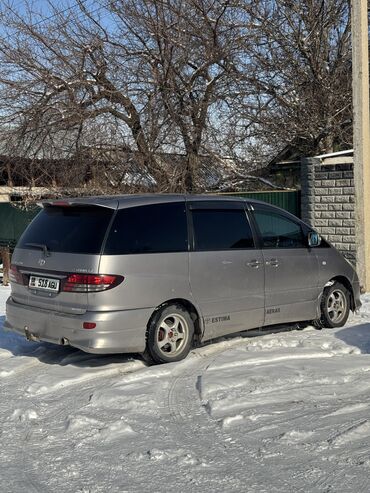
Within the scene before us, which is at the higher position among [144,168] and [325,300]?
[144,168]

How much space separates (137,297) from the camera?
6086 mm

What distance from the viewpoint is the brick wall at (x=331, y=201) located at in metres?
12.2

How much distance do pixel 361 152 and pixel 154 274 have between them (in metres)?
5.72

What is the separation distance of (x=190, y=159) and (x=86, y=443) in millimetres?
12964

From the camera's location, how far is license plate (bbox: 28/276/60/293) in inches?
243

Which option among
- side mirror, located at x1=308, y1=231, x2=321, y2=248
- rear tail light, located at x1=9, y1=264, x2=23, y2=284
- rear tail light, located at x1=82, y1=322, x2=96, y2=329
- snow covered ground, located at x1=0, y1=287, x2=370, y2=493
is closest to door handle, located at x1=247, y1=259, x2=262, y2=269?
snow covered ground, located at x1=0, y1=287, x2=370, y2=493

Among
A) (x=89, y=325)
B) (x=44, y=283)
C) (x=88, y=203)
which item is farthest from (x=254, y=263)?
(x=44, y=283)

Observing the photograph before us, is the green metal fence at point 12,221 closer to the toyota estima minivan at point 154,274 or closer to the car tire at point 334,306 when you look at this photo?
the car tire at point 334,306

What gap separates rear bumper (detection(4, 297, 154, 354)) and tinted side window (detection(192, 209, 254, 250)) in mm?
1055

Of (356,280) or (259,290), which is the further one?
(356,280)

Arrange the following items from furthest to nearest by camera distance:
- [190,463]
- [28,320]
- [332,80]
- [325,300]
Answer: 1. [332,80]
2. [325,300]
3. [28,320]
4. [190,463]

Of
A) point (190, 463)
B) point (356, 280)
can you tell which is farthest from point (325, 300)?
point (190, 463)

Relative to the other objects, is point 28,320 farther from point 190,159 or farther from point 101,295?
point 190,159

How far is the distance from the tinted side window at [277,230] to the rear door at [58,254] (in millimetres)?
1987
